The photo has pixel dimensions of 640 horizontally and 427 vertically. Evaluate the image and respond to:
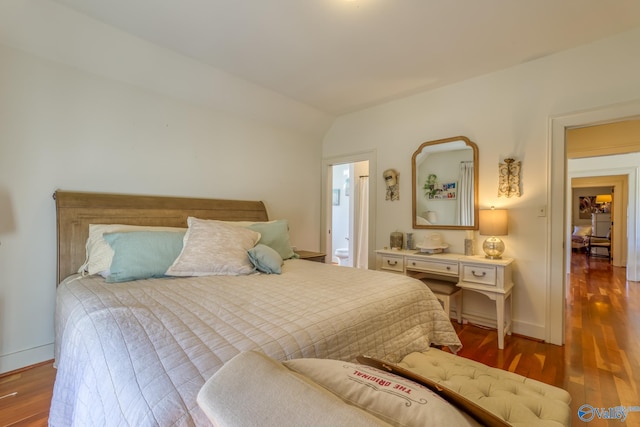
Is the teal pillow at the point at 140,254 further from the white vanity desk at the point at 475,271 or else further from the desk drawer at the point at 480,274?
the desk drawer at the point at 480,274

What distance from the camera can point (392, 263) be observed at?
3.07 metres

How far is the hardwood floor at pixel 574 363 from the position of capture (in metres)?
1.61

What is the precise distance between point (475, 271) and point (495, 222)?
494 millimetres

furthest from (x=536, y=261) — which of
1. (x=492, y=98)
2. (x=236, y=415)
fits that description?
(x=236, y=415)

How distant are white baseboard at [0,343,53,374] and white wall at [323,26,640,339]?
11.2 ft

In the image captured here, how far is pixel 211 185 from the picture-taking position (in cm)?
Result: 297

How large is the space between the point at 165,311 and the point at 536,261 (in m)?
2.95

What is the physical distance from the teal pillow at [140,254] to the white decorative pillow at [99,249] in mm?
97

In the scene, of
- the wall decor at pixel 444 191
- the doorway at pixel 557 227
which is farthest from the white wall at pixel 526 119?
the wall decor at pixel 444 191

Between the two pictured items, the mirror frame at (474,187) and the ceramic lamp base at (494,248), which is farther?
the mirror frame at (474,187)

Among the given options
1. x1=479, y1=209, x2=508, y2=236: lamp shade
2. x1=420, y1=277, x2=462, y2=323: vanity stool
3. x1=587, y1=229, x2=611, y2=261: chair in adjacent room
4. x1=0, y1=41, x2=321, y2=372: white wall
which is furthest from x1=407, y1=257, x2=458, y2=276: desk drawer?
x1=587, y1=229, x2=611, y2=261: chair in adjacent room

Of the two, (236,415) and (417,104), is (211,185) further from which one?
(236,415)

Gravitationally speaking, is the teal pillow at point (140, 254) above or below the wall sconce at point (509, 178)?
below

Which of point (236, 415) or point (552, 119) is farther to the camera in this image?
point (552, 119)
